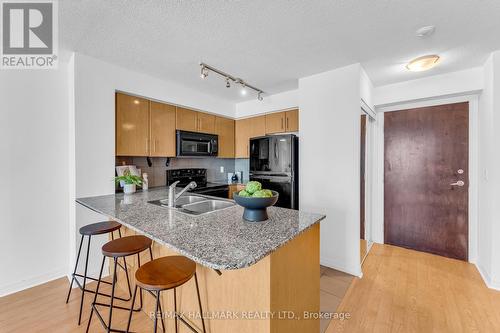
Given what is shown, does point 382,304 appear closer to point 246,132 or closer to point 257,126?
point 257,126

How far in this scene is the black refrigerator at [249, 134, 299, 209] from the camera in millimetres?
3004

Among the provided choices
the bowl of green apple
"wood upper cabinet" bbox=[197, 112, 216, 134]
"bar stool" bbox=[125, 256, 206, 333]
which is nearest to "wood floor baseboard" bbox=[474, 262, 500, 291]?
the bowl of green apple

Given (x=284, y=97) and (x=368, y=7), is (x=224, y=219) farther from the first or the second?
(x=284, y=97)

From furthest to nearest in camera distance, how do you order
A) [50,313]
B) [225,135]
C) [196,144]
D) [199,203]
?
[225,135] < [196,144] < [199,203] < [50,313]

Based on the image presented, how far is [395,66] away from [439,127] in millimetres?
1127

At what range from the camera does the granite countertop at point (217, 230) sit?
0.91 metres

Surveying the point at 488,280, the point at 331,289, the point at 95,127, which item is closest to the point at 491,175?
the point at 488,280

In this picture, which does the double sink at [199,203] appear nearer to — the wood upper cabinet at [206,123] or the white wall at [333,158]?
the white wall at [333,158]

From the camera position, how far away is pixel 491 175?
87.7 inches

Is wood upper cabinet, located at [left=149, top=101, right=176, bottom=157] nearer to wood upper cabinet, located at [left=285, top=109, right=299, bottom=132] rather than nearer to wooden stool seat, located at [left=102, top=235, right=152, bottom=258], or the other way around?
wooden stool seat, located at [left=102, top=235, right=152, bottom=258]

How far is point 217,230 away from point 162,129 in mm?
2191

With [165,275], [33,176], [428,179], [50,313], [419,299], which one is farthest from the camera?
[428,179]

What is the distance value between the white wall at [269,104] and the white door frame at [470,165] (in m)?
1.28

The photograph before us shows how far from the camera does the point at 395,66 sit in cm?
248
